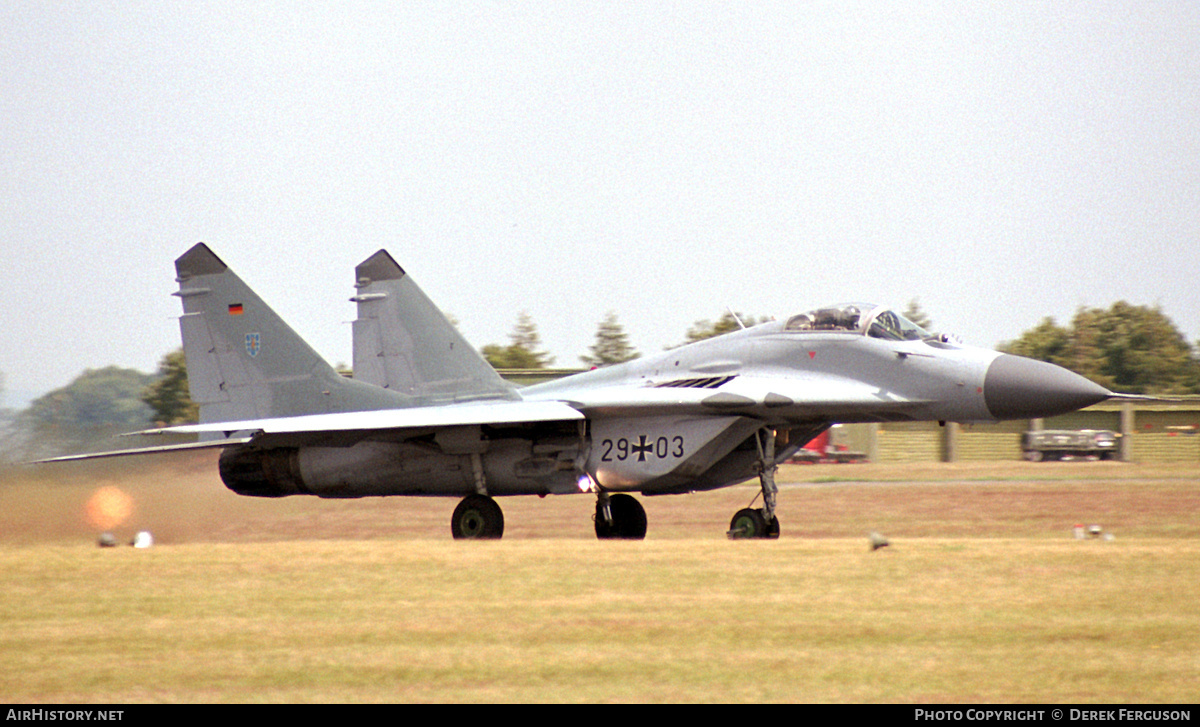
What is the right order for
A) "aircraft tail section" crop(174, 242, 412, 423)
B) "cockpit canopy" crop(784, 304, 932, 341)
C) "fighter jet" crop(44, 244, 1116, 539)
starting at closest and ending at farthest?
"fighter jet" crop(44, 244, 1116, 539) < "cockpit canopy" crop(784, 304, 932, 341) < "aircraft tail section" crop(174, 242, 412, 423)

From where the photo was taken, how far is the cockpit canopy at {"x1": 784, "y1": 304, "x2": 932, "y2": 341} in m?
14.0

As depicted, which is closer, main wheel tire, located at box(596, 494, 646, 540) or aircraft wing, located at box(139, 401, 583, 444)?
aircraft wing, located at box(139, 401, 583, 444)

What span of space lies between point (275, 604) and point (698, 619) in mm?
2708

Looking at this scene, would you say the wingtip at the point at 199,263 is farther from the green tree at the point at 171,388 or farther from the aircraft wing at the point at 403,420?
the green tree at the point at 171,388

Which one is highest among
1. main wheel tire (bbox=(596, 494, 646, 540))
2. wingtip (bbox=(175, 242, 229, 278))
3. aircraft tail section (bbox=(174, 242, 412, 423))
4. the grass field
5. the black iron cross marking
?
wingtip (bbox=(175, 242, 229, 278))

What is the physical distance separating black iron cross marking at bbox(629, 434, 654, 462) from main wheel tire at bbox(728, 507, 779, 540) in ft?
4.07

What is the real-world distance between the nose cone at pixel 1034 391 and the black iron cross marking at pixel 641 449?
3701 mm

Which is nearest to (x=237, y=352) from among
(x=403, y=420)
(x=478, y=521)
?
(x=403, y=420)

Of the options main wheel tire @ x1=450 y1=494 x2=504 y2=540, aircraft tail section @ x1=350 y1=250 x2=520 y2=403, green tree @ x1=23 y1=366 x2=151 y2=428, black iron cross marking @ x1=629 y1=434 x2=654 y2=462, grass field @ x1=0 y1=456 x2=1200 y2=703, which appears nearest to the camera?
grass field @ x1=0 y1=456 x2=1200 y2=703

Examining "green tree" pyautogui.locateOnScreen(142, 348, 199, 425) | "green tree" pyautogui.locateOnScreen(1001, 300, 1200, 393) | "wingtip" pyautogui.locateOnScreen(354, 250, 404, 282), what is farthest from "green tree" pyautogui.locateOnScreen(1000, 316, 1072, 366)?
"wingtip" pyautogui.locateOnScreen(354, 250, 404, 282)

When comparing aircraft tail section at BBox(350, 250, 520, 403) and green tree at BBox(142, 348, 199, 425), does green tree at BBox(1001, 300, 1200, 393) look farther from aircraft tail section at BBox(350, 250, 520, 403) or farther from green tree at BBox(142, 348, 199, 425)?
aircraft tail section at BBox(350, 250, 520, 403)

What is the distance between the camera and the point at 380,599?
822 cm
